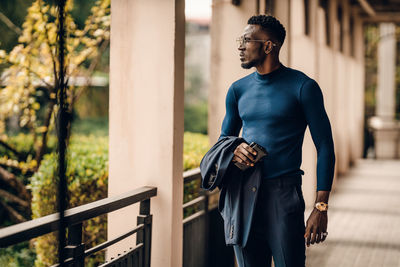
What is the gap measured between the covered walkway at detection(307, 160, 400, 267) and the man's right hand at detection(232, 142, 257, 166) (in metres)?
2.72

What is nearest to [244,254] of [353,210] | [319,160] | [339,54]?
[319,160]

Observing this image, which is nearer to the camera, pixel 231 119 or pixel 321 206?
pixel 321 206

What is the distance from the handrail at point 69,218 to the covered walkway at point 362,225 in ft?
7.59

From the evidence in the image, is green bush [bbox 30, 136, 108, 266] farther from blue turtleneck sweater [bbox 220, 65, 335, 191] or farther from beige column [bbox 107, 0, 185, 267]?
blue turtleneck sweater [bbox 220, 65, 335, 191]

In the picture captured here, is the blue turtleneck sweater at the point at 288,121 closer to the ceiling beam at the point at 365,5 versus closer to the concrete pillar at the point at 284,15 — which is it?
the concrete pillar at the point at 284,15

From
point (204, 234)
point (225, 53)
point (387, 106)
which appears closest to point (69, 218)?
point (204, 234)

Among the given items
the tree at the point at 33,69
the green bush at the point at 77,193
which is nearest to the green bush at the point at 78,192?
the green bush at the point at 77,193

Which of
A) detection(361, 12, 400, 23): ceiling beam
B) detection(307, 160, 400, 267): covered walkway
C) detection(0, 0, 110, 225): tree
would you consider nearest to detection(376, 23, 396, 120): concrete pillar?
detection(361, 12, 400, 23): ceiling beam

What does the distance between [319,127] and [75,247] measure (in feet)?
4.01

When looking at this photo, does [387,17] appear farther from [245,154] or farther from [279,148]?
[245,154]

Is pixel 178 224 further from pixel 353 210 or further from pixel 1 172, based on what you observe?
pixel 353 210

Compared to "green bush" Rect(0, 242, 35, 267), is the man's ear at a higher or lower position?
higher

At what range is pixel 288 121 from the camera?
86.5 inches

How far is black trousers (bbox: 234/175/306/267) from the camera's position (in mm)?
2162
